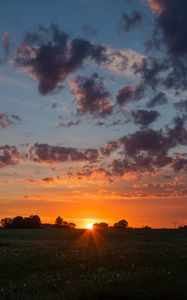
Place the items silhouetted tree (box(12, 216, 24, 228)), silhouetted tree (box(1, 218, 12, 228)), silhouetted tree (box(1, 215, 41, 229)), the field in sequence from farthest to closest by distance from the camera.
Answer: silhouetted tree (box(1, 218, 12, 228))
silhouetted tree (box(12, 216, 24, 228))
silhouetted tree (box(1, 215, 41, 229))
the field

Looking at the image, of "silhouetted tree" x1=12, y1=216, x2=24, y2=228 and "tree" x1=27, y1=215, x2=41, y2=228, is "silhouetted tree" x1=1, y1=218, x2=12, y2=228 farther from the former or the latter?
"tree" x1=27, y1=215, x2=41, y2=228

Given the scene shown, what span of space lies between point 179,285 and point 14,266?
1089cm

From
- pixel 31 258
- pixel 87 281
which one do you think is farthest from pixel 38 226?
pixel 87 281

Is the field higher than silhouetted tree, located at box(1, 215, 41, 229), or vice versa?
silhouetted tree, located at box(1, 215, 41, 229)

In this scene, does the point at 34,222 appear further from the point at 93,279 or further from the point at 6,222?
the point at 93,279

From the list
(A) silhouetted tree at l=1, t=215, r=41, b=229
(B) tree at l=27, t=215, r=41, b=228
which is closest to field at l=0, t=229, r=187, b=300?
(A) silhouetted tree at l=1, t=215, r=41, b=229

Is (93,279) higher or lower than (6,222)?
lower

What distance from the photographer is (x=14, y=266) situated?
993 inches

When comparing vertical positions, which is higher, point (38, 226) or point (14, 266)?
point (38, 226)

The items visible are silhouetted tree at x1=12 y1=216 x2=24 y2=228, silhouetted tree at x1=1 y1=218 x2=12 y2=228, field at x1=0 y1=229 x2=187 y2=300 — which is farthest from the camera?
silhouetted tree at x1=1 y1=218 x2=12 y2=228

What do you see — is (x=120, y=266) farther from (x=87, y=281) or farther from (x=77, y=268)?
(x=87, y=281)

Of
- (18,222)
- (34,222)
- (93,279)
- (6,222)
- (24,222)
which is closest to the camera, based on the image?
(93,279)

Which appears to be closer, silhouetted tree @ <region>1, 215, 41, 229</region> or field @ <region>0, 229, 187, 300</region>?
field @ <region>0, 229, 187, 300</region>

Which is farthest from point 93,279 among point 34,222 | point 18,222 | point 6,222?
point 6,222
